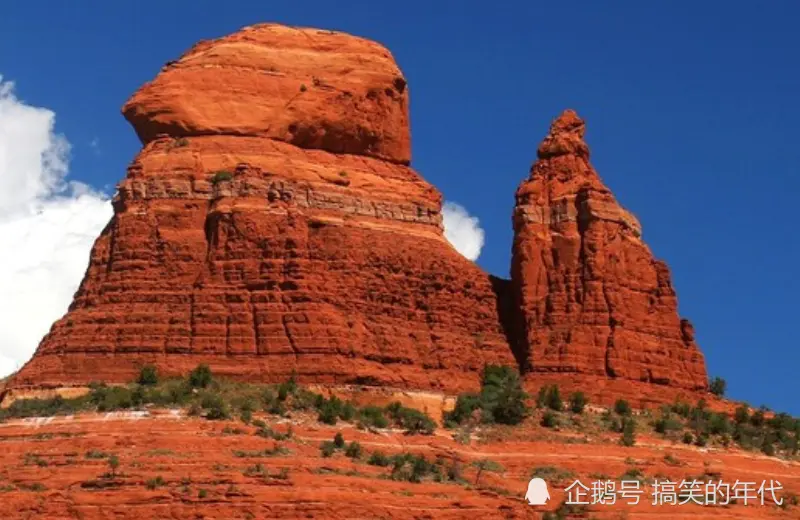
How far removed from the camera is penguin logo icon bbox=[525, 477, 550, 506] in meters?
90.8

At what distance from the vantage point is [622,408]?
104 m

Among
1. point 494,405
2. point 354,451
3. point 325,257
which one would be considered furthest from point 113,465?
point 494,405

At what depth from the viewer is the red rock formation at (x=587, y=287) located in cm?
10719

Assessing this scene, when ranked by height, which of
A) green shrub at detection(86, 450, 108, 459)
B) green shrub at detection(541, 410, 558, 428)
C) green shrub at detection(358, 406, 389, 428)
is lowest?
green shrub at detection(86, 450, 108, 459)

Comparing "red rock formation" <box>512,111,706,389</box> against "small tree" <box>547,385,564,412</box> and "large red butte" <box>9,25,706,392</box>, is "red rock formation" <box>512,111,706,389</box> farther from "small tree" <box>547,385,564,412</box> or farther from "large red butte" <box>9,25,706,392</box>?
"small tree" <box>547,385,564,412</box>

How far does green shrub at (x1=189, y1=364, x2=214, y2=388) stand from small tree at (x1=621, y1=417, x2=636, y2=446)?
18.5 meters

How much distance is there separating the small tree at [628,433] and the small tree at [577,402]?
2.22 metres

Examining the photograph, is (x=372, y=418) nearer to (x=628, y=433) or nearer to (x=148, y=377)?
(x=148, y=377)

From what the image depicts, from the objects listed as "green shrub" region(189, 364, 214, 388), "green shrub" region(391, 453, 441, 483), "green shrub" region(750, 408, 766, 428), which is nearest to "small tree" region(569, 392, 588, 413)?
"green shrub" region(750, 408, 766, 428)

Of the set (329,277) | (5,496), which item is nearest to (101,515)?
(5,496)

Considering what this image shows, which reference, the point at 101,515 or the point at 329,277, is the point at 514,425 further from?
the point at 101,515

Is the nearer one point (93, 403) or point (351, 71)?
point (93, 403)

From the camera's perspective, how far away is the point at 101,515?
Answer: 8062cm

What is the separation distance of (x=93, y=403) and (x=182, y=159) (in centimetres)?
1526
